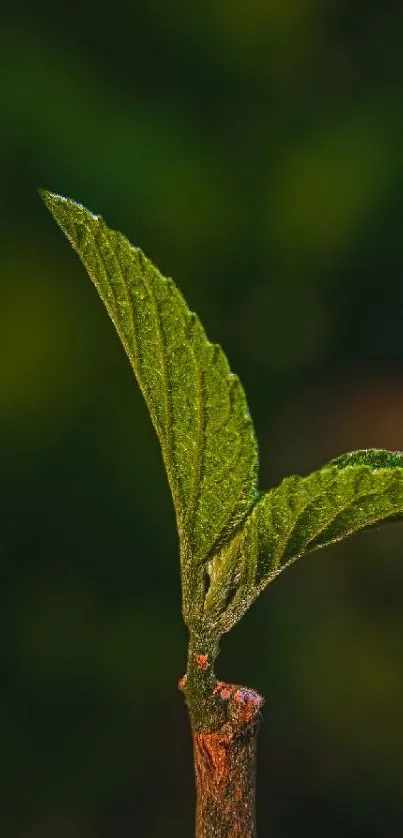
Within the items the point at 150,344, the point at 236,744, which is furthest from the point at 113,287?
the point at 236,744

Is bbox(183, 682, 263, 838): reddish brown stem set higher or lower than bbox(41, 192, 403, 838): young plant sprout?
lower

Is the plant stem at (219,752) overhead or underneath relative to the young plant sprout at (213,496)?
underneath

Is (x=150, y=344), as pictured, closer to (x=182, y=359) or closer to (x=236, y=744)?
(x=182, y=359)

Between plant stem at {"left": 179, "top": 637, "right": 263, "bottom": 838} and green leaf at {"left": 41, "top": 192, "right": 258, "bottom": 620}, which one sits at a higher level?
green leaf at {"left": 41, "top": 192, "right": 258, "bottom": 620}
